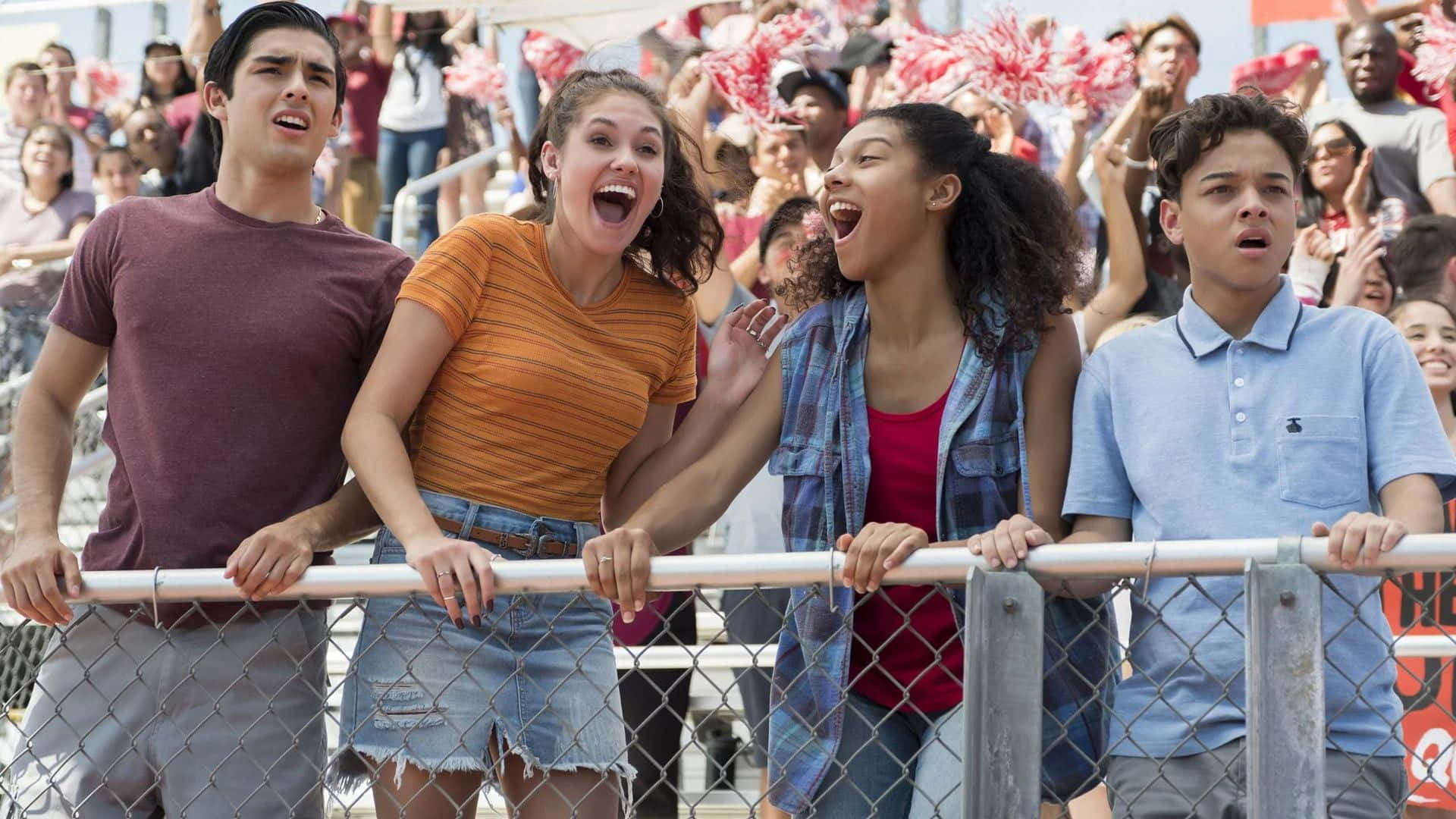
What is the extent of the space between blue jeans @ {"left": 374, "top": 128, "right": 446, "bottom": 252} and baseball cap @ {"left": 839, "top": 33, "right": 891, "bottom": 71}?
2.13 metres

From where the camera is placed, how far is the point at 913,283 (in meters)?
2.89

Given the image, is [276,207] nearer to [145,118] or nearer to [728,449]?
[728,449]

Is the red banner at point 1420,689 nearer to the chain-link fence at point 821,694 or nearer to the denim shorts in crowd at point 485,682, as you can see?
the chain-link fence at point 821,694

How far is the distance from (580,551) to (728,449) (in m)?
0.31

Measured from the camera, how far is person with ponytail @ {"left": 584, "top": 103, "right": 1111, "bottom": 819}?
2539 millimetres

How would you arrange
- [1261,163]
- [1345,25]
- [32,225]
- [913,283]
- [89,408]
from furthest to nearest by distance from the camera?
[32,225] → [89,408] → [1345,25] → [913,283] → [1261,163]

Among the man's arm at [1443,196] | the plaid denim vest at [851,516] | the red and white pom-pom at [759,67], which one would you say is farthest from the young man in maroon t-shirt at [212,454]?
the man's arm at [1443,196]

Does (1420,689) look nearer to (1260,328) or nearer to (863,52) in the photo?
(1260,328)

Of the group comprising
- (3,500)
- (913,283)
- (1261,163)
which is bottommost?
(3,500)

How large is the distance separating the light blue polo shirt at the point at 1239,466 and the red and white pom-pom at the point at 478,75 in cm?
595

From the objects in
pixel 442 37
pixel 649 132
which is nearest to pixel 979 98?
pixel 442 37

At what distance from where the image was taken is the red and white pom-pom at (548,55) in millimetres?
8070

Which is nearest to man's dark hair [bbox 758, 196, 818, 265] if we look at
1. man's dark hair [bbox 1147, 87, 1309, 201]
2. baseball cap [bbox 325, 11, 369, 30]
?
man's dark hair [bbox 1147, 87, 1309, 201]

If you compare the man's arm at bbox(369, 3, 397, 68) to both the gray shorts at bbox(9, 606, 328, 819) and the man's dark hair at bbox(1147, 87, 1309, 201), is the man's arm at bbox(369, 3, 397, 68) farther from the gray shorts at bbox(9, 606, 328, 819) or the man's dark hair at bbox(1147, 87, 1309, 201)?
the man's dark hair at bbox(1147, 87, 1309, 201)
